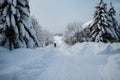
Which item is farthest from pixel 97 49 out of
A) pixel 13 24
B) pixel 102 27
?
pixel 102 27

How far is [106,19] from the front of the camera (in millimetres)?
25469

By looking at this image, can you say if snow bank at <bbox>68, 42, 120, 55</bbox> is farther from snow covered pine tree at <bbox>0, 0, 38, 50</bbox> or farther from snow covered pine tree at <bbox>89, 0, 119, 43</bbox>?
snow covered pine tree at <bbox>89, 0, 119, 43</bbox>

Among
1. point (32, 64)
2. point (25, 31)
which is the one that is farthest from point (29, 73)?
point (25, 31)

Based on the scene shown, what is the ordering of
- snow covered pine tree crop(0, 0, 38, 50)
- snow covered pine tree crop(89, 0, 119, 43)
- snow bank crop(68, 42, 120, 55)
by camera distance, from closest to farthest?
snow bank crop(68, 42, 120, 55), snow covered pine tree crop(0, 0, 38, 50), snow covered pine tree crop(89, 0, 119, 43)

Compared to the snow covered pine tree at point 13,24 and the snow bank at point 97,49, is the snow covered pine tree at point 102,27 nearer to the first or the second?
the snow bank at point 97,49

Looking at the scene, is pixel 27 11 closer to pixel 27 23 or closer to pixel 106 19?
pixel 27 23

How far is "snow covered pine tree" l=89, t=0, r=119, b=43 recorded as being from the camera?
82.4 ft

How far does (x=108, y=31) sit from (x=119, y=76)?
65.0ft

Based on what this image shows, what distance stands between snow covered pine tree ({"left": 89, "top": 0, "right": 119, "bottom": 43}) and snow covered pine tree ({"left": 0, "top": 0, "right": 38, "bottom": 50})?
14.6 m

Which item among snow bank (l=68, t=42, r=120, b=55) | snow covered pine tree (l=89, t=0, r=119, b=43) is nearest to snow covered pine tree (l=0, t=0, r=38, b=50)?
snow bank (l=68, t=42, r=120, b=55)

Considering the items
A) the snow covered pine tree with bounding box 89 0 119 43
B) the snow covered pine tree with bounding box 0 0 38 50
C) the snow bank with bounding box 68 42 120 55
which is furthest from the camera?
the snow covered pine tree with bounding box 89 0 119 43

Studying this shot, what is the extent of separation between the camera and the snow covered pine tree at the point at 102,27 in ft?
82.4

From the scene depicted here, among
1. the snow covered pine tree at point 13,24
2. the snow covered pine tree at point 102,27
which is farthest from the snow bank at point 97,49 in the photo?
the snow covered pine tree at point 102,27

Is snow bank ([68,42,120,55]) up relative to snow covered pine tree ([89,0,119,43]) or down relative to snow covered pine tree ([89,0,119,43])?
down
